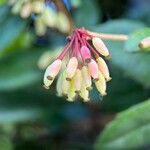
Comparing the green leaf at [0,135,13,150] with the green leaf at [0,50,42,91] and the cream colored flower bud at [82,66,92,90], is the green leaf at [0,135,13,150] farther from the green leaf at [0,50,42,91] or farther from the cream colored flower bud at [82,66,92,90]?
the cream colored flower bud at [82,66,92,90]

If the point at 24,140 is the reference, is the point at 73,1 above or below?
above

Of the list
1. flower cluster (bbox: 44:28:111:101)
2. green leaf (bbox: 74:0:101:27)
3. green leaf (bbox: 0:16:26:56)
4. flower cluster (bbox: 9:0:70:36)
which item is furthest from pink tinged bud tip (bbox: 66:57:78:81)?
green leaf (bbox: 74:0:101:27)

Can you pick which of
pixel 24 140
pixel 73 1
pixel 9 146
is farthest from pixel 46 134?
pixel 73 1

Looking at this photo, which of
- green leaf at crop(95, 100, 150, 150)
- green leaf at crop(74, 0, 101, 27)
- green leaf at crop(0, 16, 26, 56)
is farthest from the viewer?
green leaf at crop(74, 0, 101, 27)

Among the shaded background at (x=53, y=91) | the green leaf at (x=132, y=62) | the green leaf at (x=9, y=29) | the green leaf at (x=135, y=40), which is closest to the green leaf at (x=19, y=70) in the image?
the shaded background at (x=53, y=91)

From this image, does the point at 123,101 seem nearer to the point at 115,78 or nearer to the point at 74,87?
the point at 115,78

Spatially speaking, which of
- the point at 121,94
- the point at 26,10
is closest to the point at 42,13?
the point at 26,10
